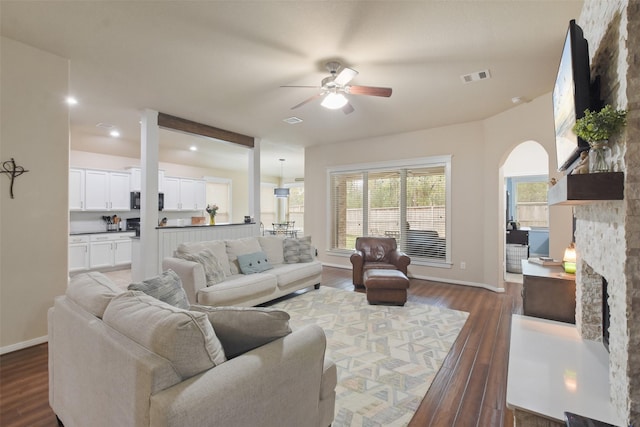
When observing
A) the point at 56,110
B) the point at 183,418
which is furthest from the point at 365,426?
the point at 56,110

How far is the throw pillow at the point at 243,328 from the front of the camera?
131cm

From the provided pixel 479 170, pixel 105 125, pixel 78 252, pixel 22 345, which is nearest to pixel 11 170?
pixel 22 345

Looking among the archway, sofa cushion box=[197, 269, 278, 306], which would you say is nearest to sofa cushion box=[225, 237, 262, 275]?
sofa cushion box=[197, 269, 278, 306]

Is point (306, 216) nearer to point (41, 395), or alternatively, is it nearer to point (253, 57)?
point (253, 57)

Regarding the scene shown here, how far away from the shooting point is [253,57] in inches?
116

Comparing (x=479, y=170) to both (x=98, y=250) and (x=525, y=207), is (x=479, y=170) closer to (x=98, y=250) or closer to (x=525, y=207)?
(x=525, y=207)

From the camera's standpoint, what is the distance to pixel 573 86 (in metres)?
1.64

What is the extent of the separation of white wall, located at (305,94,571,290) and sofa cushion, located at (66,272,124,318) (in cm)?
479

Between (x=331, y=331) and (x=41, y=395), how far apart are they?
7.90 ft

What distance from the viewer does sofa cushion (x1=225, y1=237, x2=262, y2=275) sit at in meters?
3.96

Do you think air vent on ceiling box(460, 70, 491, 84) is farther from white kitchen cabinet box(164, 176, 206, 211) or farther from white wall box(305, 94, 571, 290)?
white kitchen cabinet box(164, 176, 206, 211)

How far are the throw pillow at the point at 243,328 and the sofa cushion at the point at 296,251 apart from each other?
327 cm

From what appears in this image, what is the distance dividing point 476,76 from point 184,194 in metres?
7.31

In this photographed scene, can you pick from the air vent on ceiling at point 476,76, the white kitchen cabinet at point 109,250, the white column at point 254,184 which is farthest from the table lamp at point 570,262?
the white kitchen cabinet at point 109,250
